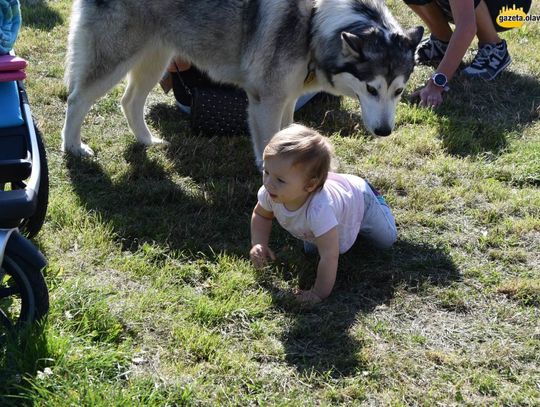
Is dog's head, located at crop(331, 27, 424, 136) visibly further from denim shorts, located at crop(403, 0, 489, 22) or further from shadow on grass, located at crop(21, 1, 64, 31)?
shadow on grass, located at crop(21, 1, 64, 31)

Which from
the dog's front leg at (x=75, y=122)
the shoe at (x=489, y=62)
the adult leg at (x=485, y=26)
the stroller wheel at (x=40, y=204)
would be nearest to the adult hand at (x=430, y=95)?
the shoe at (x=489, y=62)

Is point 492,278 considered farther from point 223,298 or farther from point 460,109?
point 460,109

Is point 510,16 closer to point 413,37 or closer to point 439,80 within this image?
point 439,80

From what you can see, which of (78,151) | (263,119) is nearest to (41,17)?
(78,151)

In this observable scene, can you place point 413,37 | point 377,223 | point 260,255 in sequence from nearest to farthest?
point 260,255
point 377,223
point 413,37

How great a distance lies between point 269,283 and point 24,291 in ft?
4.02

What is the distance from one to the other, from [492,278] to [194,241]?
5.21ft

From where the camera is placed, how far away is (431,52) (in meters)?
6.74

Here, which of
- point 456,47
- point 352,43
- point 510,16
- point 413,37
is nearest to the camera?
point 352,43

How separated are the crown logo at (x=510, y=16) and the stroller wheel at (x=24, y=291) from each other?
587cm

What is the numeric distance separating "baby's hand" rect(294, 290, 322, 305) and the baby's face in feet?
1.46

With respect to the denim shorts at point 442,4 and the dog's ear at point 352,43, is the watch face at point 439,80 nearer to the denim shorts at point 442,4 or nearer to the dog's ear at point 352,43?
the denim shorts at point 442,4

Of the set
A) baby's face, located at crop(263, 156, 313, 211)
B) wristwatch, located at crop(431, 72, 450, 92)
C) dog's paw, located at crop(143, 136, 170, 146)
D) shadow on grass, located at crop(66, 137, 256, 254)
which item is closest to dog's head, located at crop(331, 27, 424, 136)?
shadow on grass, located at crop(66, 137, 256, 254)

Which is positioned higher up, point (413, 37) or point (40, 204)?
point (413, 37)
